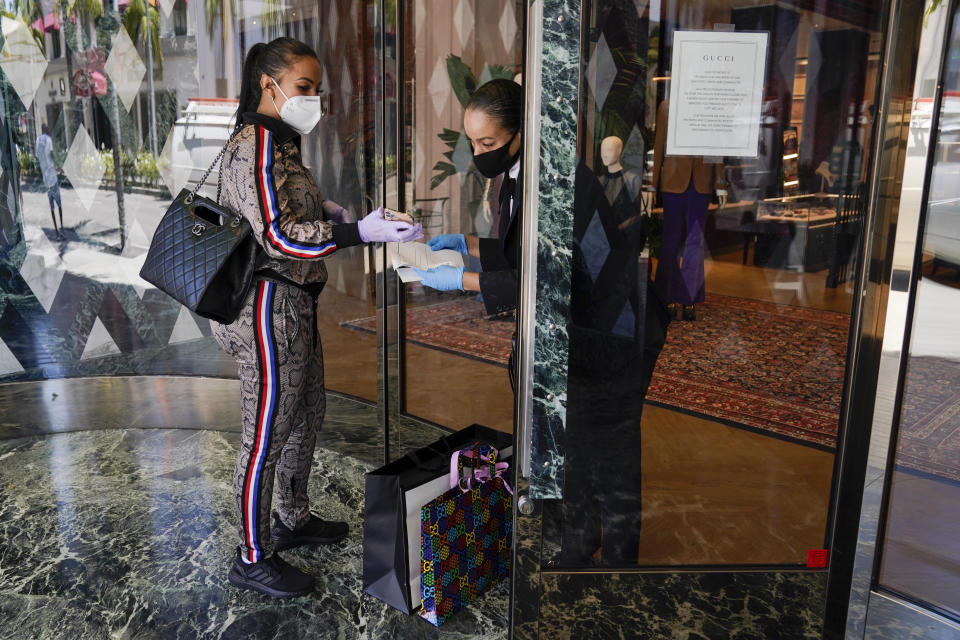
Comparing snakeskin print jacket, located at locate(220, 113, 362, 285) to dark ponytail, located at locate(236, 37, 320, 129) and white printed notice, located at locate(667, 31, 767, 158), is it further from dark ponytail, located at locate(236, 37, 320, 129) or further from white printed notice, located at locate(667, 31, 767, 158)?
white printed notice, located at locate(667, 31, 767, 158)

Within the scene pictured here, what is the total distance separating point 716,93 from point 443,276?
0.82m

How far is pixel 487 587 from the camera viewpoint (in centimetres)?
222

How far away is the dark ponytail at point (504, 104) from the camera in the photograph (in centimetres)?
196

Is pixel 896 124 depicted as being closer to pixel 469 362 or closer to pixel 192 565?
pixel 469 362

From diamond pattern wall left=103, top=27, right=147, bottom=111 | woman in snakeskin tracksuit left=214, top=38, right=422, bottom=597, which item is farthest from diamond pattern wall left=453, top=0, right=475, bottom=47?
diamond pattern wall left=103, top=27, right=147, bottom=111

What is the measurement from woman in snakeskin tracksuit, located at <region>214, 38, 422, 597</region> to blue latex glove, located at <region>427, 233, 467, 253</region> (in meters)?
0.35

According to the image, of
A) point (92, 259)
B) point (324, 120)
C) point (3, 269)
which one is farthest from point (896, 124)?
point (3, 269)

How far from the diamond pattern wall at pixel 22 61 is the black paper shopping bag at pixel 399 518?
2360mm

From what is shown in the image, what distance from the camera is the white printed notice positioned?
5.20ft

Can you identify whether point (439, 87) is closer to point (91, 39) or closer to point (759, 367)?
point (759, 367)

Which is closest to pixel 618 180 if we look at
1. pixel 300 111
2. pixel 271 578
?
pixel 300 111

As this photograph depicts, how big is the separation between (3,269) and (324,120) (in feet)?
5.19

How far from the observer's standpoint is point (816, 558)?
1844 millimetres

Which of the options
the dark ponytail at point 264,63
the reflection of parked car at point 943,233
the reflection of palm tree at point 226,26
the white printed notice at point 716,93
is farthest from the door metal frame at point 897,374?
the reflection of palm tree at point 226,26
